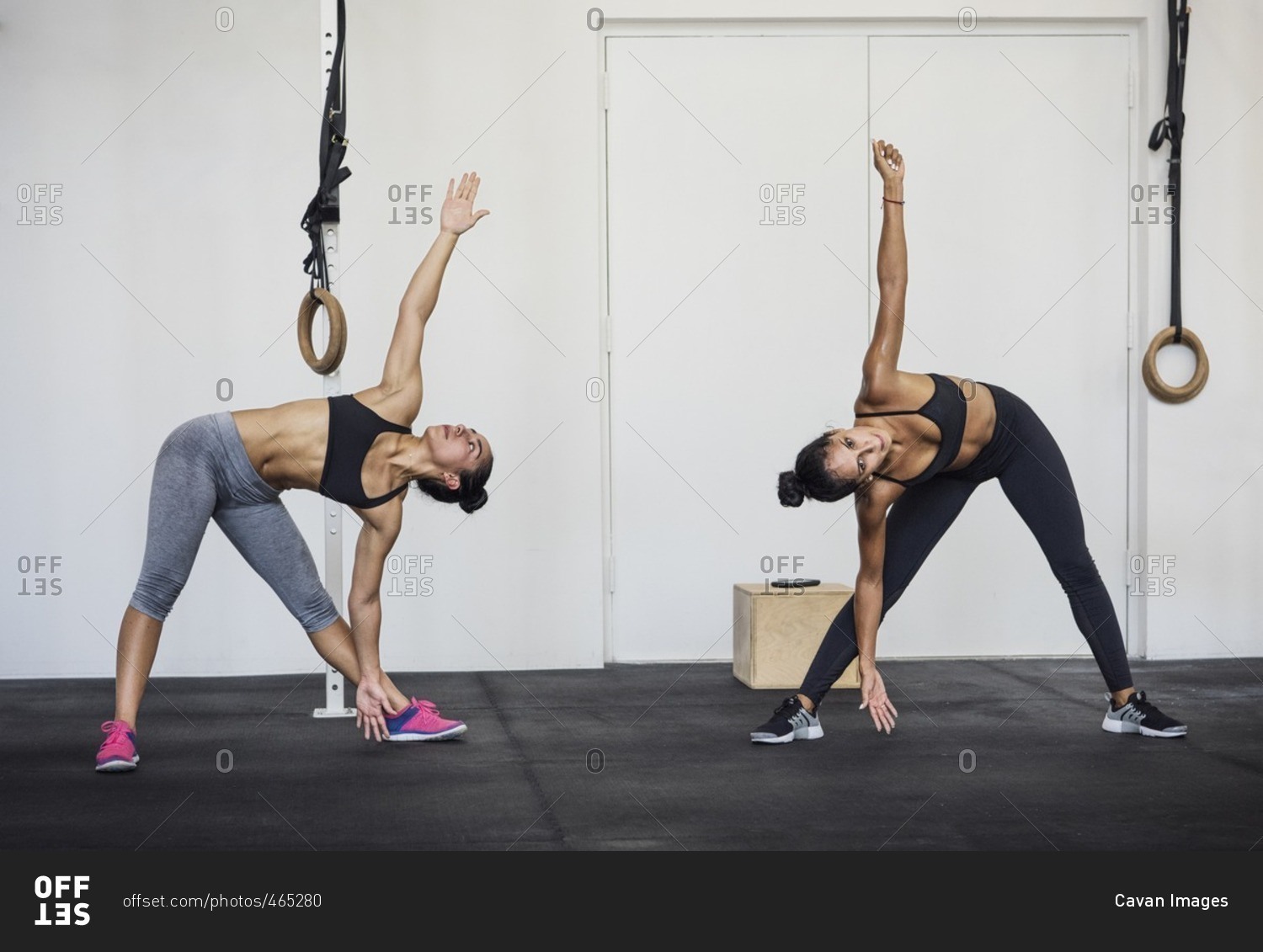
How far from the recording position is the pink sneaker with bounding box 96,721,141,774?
3521 millimetres

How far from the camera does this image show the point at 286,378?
17.6 ft

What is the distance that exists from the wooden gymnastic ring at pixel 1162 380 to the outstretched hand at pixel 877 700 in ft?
8.77

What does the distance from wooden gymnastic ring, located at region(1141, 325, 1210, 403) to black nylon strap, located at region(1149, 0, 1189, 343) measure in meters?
0.04

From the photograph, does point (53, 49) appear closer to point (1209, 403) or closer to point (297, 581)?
point (297, 581)

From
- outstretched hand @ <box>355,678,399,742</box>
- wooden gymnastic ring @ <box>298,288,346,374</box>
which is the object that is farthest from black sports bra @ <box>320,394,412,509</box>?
wooden gymnastic ring @ <box>298,288,346,374</box>

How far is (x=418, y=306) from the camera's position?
359 centimetres

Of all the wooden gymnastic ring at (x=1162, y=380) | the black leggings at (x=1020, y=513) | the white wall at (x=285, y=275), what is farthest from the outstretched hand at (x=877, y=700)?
the wooden gymnastic ring at (x=1162, y=380)

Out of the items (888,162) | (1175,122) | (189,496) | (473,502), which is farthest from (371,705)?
(1175,122)

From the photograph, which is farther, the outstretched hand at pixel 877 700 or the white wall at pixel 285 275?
the white wall at pixel 285 275

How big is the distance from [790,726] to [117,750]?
1.91 metres

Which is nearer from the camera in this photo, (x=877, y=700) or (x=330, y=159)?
(x=877, y=700)

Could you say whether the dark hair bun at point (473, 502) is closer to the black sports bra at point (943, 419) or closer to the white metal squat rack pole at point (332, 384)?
the white metal squat rack pole at point (332, 384)

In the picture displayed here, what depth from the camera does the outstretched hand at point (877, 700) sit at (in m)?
3.40

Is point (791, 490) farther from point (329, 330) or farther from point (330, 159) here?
point (330, 159)
